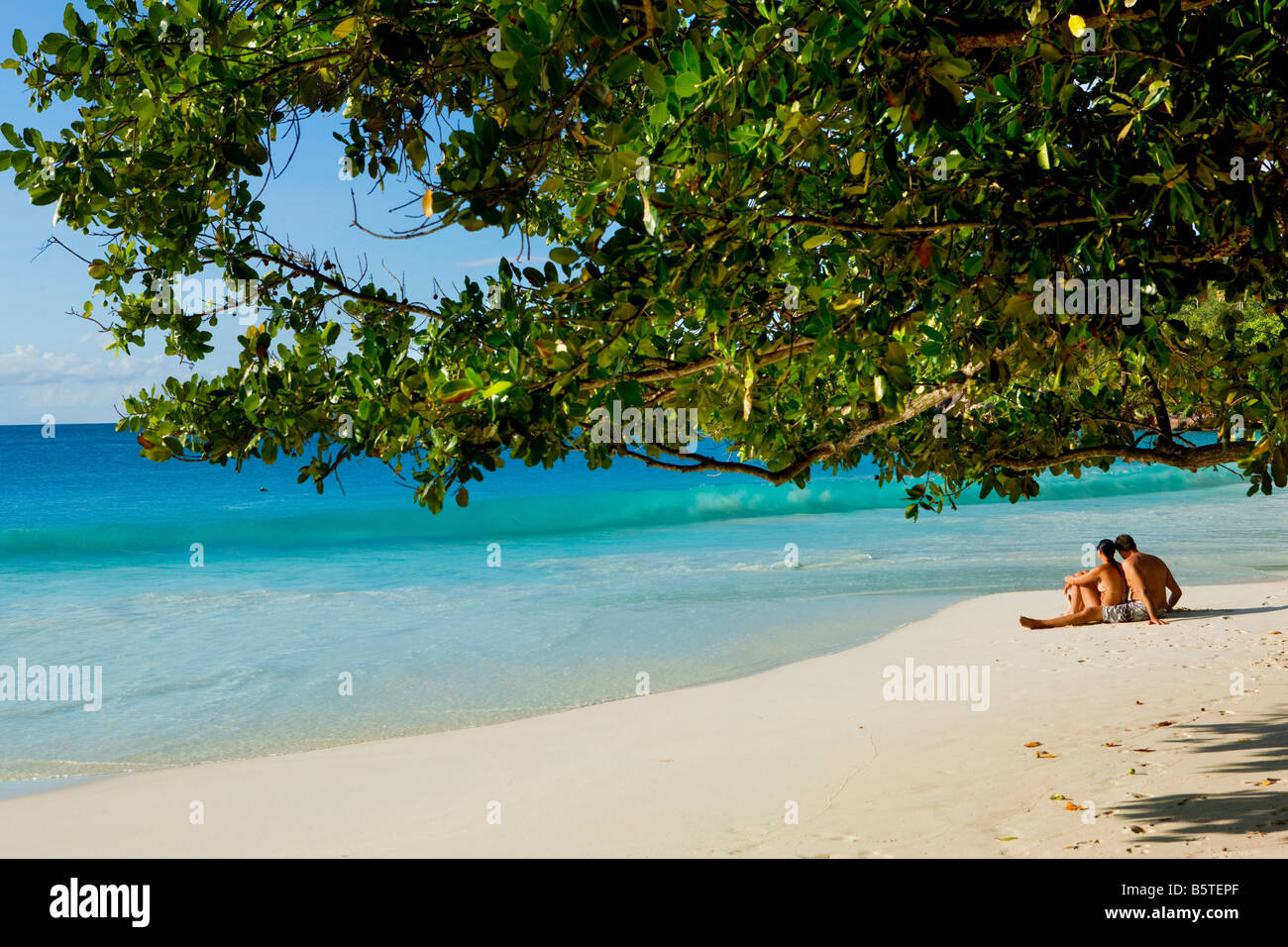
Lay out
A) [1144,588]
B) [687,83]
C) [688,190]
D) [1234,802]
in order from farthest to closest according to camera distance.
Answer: [1144,588] → [1234,802] → [688,190] → [687,83]

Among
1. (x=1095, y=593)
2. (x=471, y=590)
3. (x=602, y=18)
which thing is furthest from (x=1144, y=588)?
(x=471, y=590)

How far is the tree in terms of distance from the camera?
3.08 meters

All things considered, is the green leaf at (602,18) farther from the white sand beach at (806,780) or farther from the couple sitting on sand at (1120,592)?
the couple sitting on sand at (1120,592)

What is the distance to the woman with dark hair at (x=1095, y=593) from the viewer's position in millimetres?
13289

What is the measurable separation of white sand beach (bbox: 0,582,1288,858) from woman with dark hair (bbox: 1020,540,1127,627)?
1.04m

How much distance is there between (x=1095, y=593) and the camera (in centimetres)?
1341

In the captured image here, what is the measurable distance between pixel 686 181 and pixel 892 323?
1.03 meters

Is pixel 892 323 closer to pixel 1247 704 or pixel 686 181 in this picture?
pixel 686 181

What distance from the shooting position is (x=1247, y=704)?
8727mm

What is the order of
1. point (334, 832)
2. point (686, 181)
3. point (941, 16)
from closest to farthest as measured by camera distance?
point (941, 16) < point (686, 181) < point (334, 832)

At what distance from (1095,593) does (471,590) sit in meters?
14.1

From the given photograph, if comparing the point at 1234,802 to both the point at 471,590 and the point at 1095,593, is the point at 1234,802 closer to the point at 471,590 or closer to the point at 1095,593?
the point at 1095,593

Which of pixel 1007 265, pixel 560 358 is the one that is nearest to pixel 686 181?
pixel 560 358

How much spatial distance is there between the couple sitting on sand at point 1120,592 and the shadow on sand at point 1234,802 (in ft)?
18.4
